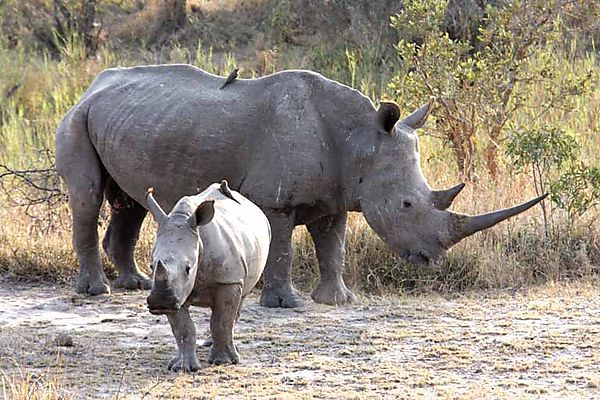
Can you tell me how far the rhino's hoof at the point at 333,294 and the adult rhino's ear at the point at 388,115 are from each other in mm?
1202

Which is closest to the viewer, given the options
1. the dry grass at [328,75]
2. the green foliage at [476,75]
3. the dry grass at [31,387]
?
the dry grass at [31,387]

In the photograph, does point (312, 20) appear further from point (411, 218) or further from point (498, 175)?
point (411, 218)

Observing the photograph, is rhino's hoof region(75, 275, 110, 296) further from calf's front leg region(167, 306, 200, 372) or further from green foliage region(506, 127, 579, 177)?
green foliage region(506, 127, 579, 177)

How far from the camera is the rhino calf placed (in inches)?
251

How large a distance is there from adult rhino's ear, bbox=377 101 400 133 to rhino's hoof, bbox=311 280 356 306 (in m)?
1.20

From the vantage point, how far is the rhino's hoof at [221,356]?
700 cm

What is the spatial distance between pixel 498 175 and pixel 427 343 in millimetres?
4092

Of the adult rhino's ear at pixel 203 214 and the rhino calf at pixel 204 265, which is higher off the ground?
the adult rhino's ear at pixel 203 214

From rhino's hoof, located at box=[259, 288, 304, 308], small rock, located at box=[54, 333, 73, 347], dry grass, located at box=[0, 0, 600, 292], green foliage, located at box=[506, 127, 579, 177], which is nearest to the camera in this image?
small rock, located at box=[54, 333, 73, 347]

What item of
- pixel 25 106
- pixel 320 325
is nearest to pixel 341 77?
pixel 25 106

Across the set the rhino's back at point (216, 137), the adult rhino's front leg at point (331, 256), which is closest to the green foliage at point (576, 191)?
the adult rhino's front leg at point (331, 256)

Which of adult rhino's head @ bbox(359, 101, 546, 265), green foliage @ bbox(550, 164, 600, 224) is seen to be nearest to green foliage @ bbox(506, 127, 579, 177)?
green foliage @ bbox(550, 164, 600, 224)

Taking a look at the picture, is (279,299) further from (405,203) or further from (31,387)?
(31,387)

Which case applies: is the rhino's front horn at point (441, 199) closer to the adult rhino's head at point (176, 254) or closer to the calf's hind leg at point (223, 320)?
the calf's hind leg at point (223, 320)
